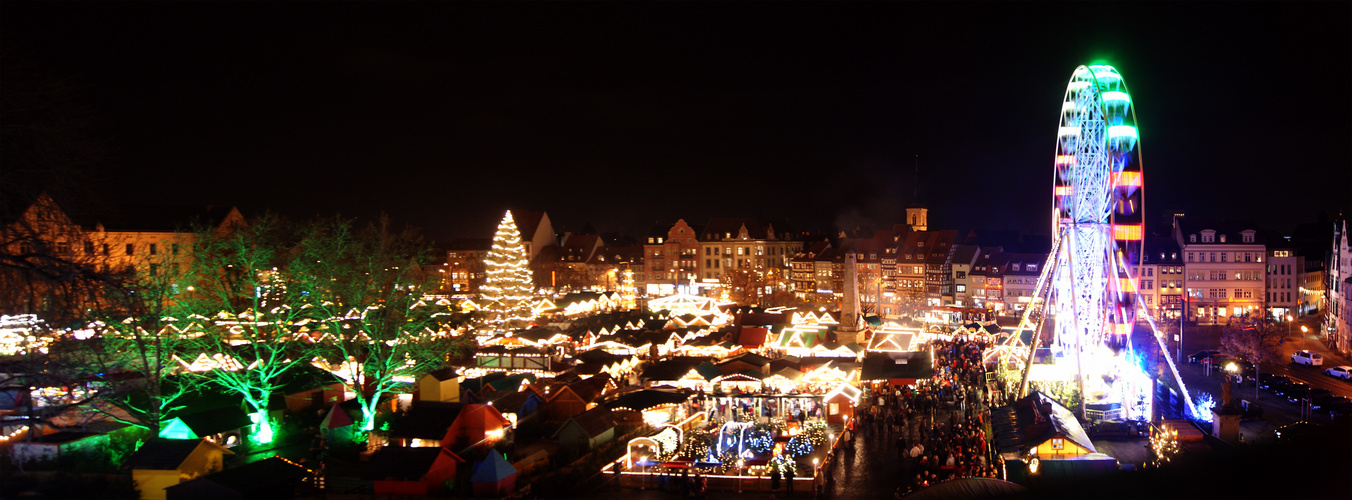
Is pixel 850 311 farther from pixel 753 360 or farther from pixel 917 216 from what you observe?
pixel 917 216

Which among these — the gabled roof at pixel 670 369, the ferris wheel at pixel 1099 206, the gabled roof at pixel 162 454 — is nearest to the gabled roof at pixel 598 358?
the gabled roof at pixel 670 369

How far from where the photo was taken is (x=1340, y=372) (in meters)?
26.6

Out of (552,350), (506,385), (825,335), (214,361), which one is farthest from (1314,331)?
(214,361)

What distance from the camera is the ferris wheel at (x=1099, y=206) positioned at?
1961 cm

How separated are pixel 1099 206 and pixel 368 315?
19.7 m

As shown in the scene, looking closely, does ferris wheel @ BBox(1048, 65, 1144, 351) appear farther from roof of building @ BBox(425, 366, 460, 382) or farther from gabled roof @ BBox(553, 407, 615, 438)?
roof of building @ BBox(425, 366, 460, 382)

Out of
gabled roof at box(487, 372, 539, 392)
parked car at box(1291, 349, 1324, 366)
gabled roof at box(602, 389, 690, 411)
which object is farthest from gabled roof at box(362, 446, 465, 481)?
parked car at box(1291, 349, 1324, 366)

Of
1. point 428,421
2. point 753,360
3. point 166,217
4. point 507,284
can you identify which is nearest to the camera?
point 428,421

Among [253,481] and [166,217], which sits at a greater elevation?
[166,217]

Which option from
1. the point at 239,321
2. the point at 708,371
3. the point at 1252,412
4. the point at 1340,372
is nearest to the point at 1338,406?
the point at 1252,412

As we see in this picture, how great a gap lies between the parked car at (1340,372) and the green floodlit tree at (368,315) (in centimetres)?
2870

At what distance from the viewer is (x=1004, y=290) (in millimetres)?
49094

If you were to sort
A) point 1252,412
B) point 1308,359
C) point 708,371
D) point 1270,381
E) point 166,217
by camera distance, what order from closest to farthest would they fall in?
point 1252,412, point 708,371, point 1270,381, point 1308,359, point 166,217

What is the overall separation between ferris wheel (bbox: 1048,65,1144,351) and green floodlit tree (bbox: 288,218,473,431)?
1753 cm
